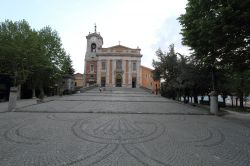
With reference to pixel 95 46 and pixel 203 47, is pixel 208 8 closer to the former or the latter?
pixel 203 47

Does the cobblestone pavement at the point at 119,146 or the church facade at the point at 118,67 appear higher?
the church facade at the point at 118,67

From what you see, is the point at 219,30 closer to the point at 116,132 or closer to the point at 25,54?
the point at 116,132

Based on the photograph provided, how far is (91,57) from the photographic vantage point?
56.4 metres

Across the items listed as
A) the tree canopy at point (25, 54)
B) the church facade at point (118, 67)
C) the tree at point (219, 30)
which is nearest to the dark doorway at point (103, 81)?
the church facade at point (118, 67)

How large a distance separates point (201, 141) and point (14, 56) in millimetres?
22982

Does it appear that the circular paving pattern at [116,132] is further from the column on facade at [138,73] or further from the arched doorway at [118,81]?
the arched doorway at [118,81]

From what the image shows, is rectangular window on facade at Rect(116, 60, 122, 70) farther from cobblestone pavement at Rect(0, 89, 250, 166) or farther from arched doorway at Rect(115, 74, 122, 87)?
cobblestone pavement at Rect(0, 89, 250, 166)

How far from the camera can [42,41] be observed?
26547mm

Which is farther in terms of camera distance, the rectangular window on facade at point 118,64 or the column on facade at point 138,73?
the rectangular window on facade at point 118,64

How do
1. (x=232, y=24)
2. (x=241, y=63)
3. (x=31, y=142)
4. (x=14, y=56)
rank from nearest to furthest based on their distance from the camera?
(x=31, y=142), (x=232, y=24), (x=241, y=63), (x=14, y=56)

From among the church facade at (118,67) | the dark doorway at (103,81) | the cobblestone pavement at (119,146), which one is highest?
the church facade at (118,67)

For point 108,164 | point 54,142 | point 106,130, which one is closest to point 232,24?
point 106,130

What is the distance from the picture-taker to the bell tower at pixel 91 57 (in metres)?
55.9

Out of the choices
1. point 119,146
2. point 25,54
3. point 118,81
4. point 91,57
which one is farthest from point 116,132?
point 91,57
